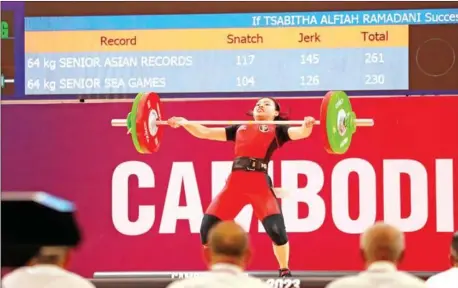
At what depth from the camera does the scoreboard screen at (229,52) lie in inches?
357

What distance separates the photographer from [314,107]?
913 centimetres

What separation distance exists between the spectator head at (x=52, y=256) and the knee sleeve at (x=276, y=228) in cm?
396

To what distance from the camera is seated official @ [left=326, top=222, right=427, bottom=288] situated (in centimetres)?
489

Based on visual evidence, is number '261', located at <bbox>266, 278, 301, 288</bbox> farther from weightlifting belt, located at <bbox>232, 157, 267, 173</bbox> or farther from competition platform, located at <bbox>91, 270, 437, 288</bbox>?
weightlifting belt, located at <bbox>232, 157, 267, 173</bbox>

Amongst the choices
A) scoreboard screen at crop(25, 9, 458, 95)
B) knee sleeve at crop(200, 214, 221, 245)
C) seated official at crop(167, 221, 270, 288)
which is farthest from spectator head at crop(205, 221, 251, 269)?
scoreboard screen at crop(25, 9, 458, 95)

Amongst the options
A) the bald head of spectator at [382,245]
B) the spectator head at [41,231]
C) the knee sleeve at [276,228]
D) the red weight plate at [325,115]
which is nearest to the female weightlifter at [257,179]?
the knee sleeve at [276,228]

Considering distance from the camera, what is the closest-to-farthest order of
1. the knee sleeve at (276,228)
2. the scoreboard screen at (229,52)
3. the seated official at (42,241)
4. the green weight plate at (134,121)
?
the seated official at (42,241)
the green weight plate at (134,121)
the knee sleeve at (276,228)
the scoreboard screen at (229,52)

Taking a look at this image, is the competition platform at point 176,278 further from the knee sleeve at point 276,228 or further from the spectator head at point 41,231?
the spectator head at point 41,231

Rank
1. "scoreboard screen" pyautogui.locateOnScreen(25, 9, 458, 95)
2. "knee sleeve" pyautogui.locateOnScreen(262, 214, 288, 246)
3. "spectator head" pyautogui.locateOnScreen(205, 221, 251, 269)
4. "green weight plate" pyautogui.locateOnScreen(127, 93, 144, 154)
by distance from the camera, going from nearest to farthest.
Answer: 1. "spectator head" pyautogui.locateOnScreen(205, 221, 251, 269)
2. "green weight plate" pyautogui.locateOnScreen(127, 93, 144, 154)
3. "knee sleeve" pyautogui.locateOnScreen(262, 214, 288, 246)
4. "scoreboard screen" pyautogui.locateOnScreen(25, 9, 458, 95)

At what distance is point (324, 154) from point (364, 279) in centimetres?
429

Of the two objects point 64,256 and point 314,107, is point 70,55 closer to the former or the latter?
point 314,107

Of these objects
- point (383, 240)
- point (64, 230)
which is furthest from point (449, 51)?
point (64, 230)

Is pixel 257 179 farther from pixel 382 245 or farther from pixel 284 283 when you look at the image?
pixel 382 245

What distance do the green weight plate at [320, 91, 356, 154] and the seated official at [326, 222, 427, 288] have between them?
3333 millimetres
